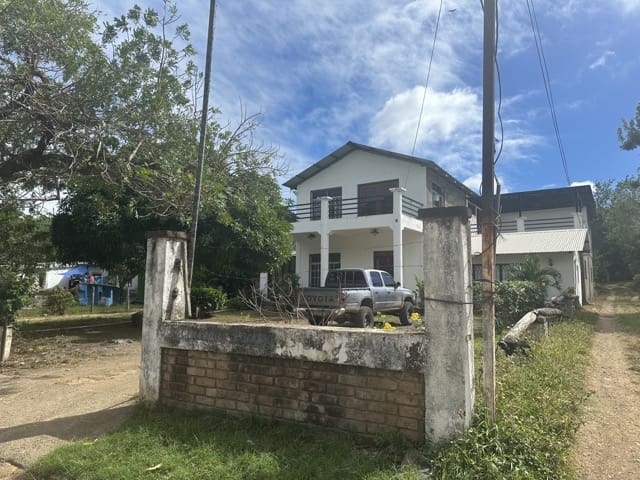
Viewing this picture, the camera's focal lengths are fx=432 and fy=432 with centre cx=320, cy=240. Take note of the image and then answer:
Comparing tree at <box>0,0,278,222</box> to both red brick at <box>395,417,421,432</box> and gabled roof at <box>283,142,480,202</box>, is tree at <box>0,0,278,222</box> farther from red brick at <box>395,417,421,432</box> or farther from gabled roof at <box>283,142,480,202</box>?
gabled roof at <box>283,142,480,202</box>

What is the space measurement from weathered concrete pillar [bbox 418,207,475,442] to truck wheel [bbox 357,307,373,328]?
709cm

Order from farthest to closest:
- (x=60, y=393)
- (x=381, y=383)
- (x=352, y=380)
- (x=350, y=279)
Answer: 1. (x=350, y=279)
2. (x=60, y=393)
3. (x=352, y=380)
4. (x=381, y=383)

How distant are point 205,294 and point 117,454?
803 centimetres

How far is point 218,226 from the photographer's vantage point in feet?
38.9

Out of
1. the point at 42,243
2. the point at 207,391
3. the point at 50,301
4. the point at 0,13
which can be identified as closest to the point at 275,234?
the point at 42,243

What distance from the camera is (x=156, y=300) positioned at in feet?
15.7

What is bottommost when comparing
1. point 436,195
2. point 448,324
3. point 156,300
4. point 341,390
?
point 341,390

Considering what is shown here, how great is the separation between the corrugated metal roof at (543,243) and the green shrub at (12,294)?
1543 centimetres

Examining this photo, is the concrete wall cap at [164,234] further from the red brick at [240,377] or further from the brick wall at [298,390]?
the red brick at [240,377]

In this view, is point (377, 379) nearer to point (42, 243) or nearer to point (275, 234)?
point (275, 234)

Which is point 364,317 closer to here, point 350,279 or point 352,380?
point 350,279

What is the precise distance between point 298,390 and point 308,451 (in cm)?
58

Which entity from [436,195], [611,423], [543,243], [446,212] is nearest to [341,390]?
[446,212]

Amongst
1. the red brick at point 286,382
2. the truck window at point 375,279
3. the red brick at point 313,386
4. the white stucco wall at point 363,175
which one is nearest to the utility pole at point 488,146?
the red brick at point 313,386
